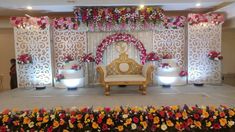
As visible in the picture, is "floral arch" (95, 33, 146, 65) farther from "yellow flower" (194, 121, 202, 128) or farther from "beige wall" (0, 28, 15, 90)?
"yellow flower" (194, 121, 202, 128)

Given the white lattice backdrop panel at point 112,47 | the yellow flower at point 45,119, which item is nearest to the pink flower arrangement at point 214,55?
the white lattice backdrop panel at point 112,47

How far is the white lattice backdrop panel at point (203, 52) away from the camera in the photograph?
684 centimetres

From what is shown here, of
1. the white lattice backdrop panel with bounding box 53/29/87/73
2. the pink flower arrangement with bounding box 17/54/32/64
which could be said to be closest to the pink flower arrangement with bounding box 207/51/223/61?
the white lattice backdrop panel with bounding box 53/29/87/73

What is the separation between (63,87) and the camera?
21.8 ft

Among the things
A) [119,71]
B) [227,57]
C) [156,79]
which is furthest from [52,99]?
[227,57]

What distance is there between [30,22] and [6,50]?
235cm

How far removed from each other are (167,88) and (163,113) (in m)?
3.51

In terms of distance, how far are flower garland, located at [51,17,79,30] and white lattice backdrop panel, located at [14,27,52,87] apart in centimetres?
33

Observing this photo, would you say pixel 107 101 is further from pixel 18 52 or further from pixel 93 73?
pixel 18 52

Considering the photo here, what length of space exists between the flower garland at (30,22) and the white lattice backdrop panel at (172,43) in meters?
3.74

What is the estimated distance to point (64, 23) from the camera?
22.1 ft

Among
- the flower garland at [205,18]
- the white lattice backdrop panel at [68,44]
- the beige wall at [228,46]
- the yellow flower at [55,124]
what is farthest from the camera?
the beige wall at [228,46]

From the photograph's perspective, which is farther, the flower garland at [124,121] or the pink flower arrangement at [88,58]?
the pink flower arrangement at [88,58]

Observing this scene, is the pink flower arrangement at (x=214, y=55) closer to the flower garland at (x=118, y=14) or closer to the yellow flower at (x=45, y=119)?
the flower garland at (x=118, y=14)
